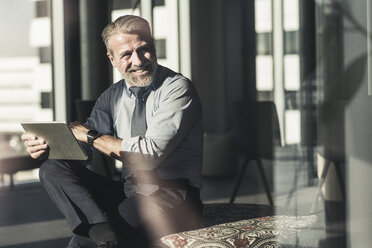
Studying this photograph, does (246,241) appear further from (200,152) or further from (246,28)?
(246,28)

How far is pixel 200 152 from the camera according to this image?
7.59ft

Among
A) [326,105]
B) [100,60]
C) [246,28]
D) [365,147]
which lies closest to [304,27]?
[326,105]

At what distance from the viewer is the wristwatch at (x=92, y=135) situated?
7.50 ft

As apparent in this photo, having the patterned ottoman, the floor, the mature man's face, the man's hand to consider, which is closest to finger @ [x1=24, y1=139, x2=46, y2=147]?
the man's hand

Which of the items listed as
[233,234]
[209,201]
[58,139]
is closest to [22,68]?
[209,201]

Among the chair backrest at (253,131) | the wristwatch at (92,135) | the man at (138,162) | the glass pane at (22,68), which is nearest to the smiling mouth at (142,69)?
the man at (138,162)

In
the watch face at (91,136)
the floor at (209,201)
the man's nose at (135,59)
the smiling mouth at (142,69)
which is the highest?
the man's nose at (135,59)

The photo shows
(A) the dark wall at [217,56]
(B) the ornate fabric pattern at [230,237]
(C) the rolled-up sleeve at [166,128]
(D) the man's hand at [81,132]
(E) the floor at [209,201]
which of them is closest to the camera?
(E) the floor at [209,201]

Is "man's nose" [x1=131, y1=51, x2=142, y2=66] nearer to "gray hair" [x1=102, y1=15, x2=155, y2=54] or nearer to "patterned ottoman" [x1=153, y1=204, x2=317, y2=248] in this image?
"gray hair" [x1=102, y1=15, x2=155, y2=54]

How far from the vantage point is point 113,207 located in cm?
225

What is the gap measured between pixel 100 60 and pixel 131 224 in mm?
4557

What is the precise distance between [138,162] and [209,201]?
3.06m

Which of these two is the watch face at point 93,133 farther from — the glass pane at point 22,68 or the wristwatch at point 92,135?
the glass pane at point 22,68

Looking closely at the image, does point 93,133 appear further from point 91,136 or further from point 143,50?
point 143,50
